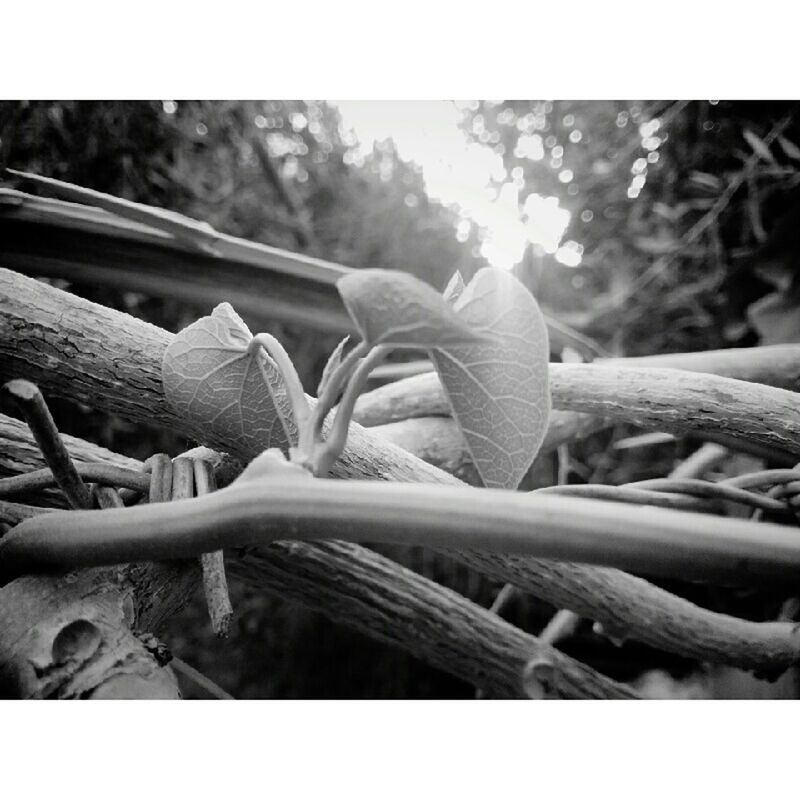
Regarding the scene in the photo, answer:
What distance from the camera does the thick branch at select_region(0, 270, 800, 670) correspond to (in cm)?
26

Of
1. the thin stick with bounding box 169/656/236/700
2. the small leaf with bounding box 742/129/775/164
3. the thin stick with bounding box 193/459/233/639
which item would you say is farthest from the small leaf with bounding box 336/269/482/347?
the small leaf with bounding box 742/129/775/164

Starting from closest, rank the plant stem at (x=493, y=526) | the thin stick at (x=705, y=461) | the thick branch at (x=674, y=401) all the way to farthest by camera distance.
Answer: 1. the plant stem at (x=493, y=526)
2. the thick branch at (x=674, y=401)
3. the thin stick at (x=705, y=461)

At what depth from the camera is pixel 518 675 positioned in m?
0.35

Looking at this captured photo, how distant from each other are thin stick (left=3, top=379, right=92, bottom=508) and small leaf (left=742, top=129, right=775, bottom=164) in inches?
17.2

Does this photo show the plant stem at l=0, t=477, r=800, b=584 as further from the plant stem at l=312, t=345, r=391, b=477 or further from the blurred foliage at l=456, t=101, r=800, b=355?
the blurred foliage at l=456, t=101, r=800, b=355

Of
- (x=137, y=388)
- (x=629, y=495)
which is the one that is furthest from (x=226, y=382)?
(x=629, y=495)

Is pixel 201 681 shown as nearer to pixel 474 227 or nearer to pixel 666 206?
pixel 474 227

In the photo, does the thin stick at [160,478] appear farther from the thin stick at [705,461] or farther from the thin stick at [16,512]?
the thin stick at [705,461]

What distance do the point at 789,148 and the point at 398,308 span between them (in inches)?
13.9

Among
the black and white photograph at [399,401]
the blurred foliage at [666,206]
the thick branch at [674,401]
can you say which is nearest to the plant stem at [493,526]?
the black and white photograph at [399,401]

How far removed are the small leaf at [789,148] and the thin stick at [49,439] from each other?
0.45 metres

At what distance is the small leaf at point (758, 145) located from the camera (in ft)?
1.37
